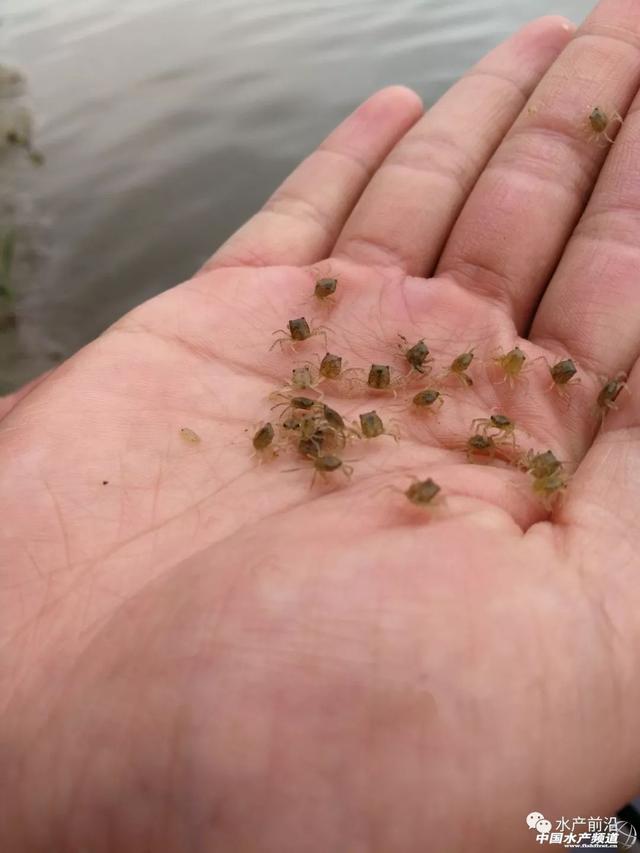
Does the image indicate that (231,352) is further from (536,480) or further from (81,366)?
(536,480)

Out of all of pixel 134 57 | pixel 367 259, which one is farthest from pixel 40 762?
pixel 134 57

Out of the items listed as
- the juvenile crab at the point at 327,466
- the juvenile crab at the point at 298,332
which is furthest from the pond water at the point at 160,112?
the juvenile crab at the point at 327,466

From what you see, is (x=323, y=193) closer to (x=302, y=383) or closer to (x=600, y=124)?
(x=600, y=124)

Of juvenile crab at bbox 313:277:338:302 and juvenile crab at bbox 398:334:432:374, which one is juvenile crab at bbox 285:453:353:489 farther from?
juvenile crab at bbox 313:277:338:302

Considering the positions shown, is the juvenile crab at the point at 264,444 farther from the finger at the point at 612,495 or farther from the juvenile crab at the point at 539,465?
the finger at the point at 612,495
